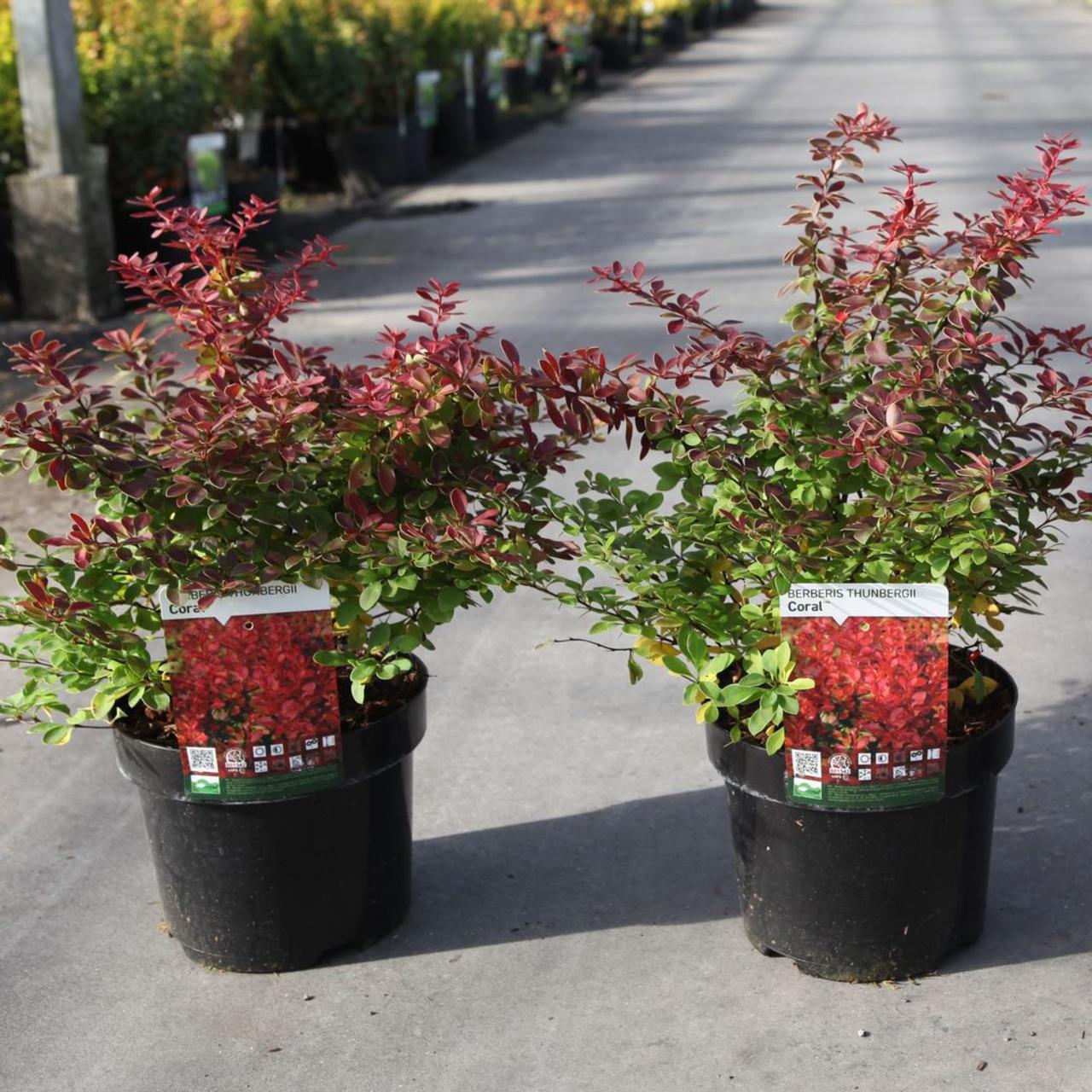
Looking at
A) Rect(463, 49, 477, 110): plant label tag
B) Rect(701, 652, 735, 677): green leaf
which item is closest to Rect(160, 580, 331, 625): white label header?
Rect(701, 652, 735, 677): green leaf

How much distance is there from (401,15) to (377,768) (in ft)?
41.8

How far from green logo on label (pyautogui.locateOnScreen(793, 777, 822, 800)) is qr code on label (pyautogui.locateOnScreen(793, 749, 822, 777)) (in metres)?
0.01

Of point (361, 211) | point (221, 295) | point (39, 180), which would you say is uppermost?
point (221, 295)

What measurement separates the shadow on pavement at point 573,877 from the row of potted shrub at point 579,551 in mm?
218

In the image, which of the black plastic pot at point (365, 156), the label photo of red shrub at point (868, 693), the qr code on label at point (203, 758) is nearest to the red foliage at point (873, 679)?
the label photo of red shrub at point (868, 693)

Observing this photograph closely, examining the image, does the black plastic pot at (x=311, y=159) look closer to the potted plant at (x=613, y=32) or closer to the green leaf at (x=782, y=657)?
the potted plant at (x=613, y=32)

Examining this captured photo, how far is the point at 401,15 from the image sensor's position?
14.5m

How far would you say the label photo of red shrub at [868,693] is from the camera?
2721 mm

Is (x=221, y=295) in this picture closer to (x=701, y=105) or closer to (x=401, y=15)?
(x=401, y=15)

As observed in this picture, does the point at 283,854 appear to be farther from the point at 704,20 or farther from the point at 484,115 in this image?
the point at 704,20

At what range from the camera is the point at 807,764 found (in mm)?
2799

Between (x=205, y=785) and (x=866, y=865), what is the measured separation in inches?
49.4

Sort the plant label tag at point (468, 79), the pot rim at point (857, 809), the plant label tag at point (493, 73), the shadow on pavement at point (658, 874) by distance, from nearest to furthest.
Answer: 1. the pot rim at point (857, 809)
2. the shadow on pavement at point (658, 874)
3. the plant label tag at point (468, 79)
4. the plant label tag at point (493, 73)

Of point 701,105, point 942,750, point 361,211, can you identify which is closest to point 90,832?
point 942,750
